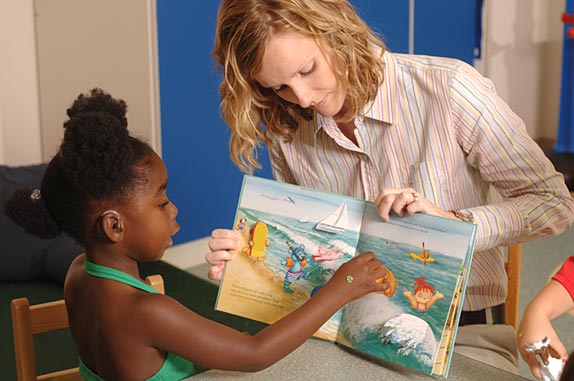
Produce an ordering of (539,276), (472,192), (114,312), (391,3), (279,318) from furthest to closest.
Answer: (391,3) → (539,276) → (472,192) → (279,318) → (114,312)

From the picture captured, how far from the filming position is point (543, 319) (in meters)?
1.20

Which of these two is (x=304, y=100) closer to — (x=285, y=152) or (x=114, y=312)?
(x=285, y=152)

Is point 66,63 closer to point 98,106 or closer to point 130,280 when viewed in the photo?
point 98,106

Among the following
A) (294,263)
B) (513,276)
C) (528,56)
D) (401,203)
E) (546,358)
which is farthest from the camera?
(528,56)

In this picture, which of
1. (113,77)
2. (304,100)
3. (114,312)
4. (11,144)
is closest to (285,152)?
(304,100)

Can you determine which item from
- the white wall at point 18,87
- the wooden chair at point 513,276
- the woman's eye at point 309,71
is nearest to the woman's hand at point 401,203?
the woman's eye at point 309,71

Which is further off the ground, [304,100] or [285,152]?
[304,100]

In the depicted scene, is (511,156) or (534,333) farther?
(511,156)

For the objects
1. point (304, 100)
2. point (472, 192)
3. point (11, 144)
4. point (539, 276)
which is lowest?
point (539, 276)

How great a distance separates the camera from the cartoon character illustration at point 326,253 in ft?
4.39

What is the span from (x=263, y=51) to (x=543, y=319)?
0.67 m

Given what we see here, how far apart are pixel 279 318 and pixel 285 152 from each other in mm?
479

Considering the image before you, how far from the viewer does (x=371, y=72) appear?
1592 mm

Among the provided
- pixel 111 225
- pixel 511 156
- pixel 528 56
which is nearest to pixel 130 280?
pixel 111 225
